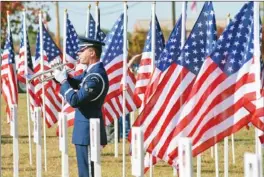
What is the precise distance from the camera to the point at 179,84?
557 inches

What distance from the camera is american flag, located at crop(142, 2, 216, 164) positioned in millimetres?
13523

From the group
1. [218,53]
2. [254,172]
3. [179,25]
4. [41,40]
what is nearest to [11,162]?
[41,40]

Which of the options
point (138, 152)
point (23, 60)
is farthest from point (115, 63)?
point (138, 152)

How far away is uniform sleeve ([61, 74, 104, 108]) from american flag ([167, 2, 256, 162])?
105 centimetres

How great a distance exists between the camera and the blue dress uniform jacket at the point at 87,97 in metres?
12.6

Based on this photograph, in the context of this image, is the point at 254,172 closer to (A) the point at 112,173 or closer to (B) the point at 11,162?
(A) the point at 112,173

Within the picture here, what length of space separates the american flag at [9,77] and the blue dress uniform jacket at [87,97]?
7589mm

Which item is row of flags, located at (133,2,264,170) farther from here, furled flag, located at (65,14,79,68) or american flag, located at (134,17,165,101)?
furled flag, located at (65,14,79,68)

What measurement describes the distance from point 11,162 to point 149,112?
658cm

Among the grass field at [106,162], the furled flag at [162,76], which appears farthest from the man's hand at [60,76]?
the grass field at [106,162]

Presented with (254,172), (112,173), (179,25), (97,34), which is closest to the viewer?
(254,172)

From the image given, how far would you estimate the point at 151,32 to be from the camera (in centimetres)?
1798

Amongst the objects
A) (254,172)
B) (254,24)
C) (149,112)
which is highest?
(254,24)

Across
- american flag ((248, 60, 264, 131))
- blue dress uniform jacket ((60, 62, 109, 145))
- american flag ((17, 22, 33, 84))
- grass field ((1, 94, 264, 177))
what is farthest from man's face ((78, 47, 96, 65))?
american flag ((17, 22, 33, 84))
